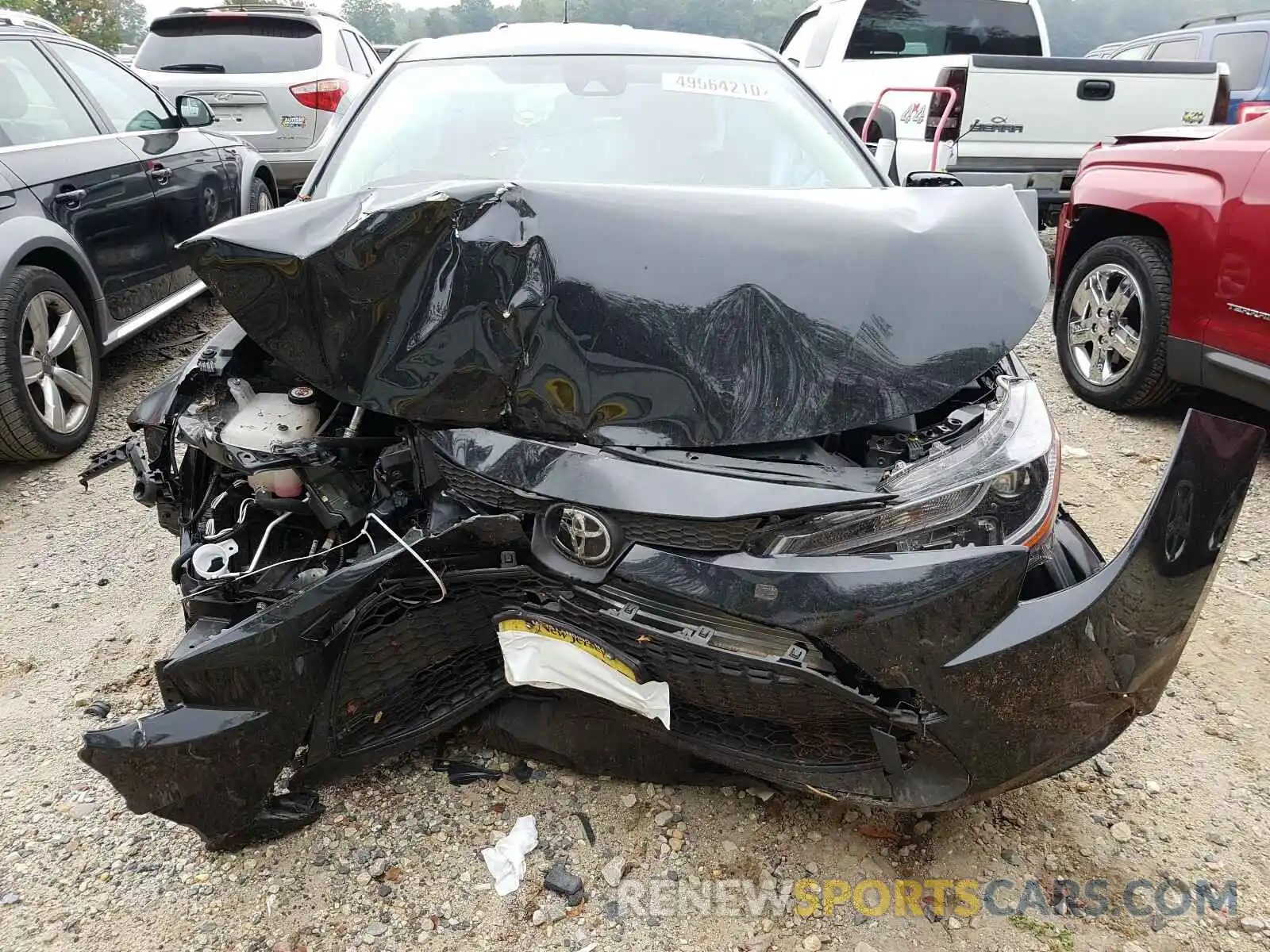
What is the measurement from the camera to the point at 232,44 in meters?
7.33

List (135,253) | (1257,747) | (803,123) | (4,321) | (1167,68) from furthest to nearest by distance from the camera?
(1167,68), (135,253), (4,321), (803,123), (1257,747)

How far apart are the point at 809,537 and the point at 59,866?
187 cm

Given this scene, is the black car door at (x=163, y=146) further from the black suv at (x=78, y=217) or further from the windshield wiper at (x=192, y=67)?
the windshield wiper at (x=192, y=67)

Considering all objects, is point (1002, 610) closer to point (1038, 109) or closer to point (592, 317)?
point (592, 317)

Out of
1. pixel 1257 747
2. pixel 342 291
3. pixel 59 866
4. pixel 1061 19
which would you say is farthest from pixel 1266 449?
pixel 1061 19

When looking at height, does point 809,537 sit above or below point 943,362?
below

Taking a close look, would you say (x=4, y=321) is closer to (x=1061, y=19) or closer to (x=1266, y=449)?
(x=1266, y=449)

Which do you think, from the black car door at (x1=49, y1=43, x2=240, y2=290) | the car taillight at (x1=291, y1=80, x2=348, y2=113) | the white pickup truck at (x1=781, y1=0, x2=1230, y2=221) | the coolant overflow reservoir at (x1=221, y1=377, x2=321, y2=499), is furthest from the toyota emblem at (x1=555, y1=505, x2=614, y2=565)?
the car taillight at (x1=291, y1=80, x2=348, y2=113)

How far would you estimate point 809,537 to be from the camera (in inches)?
63.9

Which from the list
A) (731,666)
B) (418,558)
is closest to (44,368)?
(418,558)

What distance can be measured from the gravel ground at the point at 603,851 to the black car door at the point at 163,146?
3.09 meters

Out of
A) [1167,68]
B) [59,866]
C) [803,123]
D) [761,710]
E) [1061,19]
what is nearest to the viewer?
[761,710]

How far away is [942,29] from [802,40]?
1.54m

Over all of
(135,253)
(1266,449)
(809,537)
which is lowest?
(1266,449)
